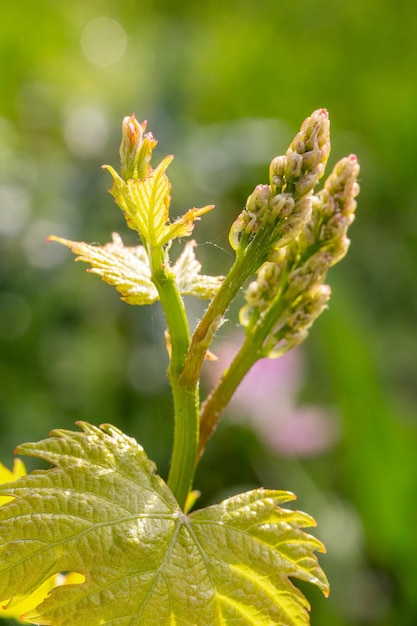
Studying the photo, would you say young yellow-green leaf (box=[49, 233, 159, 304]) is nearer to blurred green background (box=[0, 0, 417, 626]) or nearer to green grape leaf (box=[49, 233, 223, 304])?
green grape leaf (box=[49, 233, 223, 304])

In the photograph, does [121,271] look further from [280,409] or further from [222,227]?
[222,227]

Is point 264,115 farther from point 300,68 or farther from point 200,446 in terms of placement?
point 200,446

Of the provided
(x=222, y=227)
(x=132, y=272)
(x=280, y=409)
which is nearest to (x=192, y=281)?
(x=132, y=272)

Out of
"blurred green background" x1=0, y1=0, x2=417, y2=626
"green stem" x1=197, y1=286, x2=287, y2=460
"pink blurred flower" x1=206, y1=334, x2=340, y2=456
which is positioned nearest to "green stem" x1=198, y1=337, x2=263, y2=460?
"green stem" x1=197, y1=286, x2=287, y2=460

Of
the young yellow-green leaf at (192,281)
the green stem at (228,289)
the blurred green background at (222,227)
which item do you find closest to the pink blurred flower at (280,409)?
the blurred green background at (222,227)

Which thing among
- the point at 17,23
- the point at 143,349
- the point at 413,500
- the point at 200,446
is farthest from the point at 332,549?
the point at 17,23

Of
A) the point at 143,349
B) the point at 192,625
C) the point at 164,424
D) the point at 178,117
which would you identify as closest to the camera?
the point at 192,625

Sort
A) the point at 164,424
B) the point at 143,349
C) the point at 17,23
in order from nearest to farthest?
the point at 164,424 → the point at 143,349 → the point at 17,23
